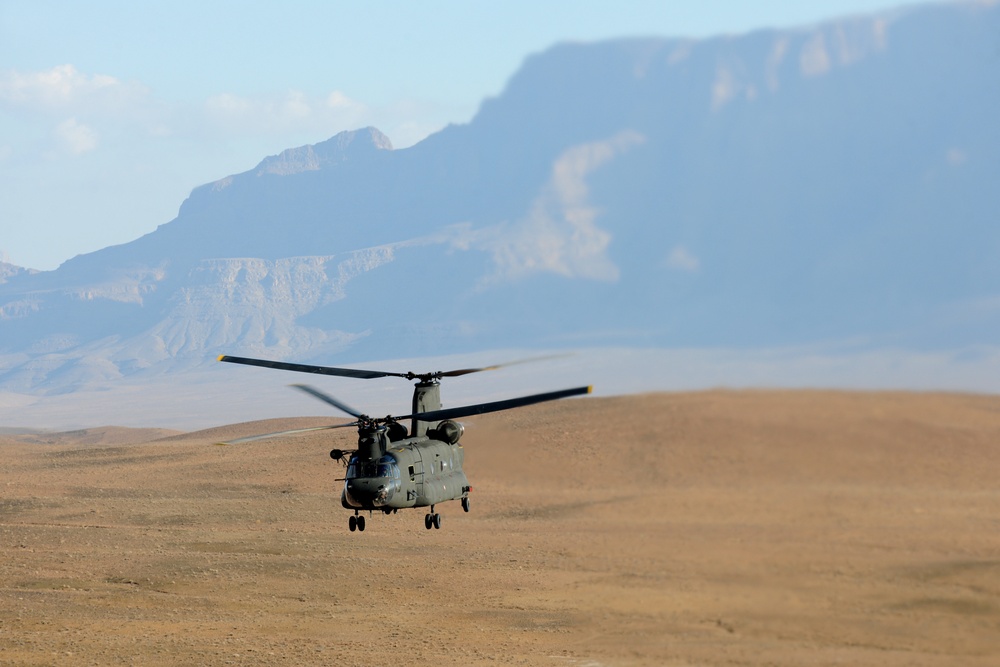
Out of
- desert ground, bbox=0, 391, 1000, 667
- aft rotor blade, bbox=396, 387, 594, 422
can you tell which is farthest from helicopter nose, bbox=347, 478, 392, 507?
desert ground, bbox=0, 391, 1000, 667

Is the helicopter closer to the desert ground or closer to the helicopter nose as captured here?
the helicopter nose

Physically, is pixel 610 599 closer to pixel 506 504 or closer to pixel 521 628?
pixel 521 628

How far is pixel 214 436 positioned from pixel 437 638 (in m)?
94.4

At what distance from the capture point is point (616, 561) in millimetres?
57906

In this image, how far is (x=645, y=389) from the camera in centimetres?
6750

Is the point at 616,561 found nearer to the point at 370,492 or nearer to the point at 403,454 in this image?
the point at 403,454

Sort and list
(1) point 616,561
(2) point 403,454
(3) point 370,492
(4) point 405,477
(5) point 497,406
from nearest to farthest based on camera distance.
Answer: (5) point 497,406 → (3) point 370,492 → (4) point 405,477 → (2) point 403,454 → (1) point 616,561

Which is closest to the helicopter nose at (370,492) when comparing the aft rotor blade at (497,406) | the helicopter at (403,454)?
the helicopter at (403,454)

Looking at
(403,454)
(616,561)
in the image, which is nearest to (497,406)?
(403,454)

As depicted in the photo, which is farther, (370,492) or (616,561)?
(616,561)

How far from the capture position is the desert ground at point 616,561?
1788 inches

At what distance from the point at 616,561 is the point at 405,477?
22174 mm

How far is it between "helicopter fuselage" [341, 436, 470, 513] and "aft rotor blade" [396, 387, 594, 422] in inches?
42.9

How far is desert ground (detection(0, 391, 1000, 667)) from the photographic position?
1788 inches
